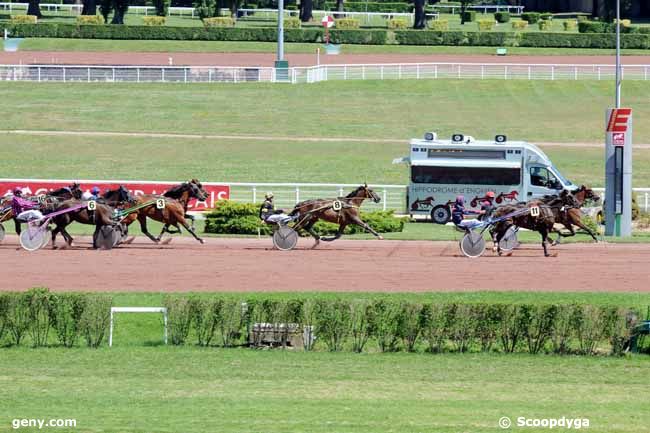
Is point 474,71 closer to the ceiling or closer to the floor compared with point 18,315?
closer to the ceiling

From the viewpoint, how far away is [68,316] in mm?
15750

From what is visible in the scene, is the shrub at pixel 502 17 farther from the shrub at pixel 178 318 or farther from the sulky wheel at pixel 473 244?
Answer: the shrub at pixel 178 318

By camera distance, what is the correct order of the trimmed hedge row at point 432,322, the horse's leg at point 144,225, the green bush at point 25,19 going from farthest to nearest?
the green bush at point 25,19 < the horse's leg at point 144,225 < the trimmed hedge row at point 432,322

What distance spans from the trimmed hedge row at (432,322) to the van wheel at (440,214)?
15.0 metres

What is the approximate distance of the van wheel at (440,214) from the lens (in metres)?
30.8

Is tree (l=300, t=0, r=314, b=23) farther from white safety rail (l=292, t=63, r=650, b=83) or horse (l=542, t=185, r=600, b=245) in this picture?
horse (l=542, t=185, r=600, b=245)

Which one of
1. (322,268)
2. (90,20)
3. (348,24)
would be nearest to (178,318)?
(322,268)

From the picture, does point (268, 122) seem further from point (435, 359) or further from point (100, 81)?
point (435, 359)

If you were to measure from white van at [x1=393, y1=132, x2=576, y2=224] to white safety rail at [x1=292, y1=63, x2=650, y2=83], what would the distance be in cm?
2436

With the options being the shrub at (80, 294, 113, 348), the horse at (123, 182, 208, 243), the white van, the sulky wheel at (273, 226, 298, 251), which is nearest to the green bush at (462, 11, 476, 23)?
the white van

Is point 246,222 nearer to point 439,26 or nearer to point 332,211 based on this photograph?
point 332,211

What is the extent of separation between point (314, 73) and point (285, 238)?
30.8m

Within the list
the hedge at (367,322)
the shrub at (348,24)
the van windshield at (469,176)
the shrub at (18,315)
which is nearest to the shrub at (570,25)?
the shrub at (348,24)

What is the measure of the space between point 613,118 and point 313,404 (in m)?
16.8
